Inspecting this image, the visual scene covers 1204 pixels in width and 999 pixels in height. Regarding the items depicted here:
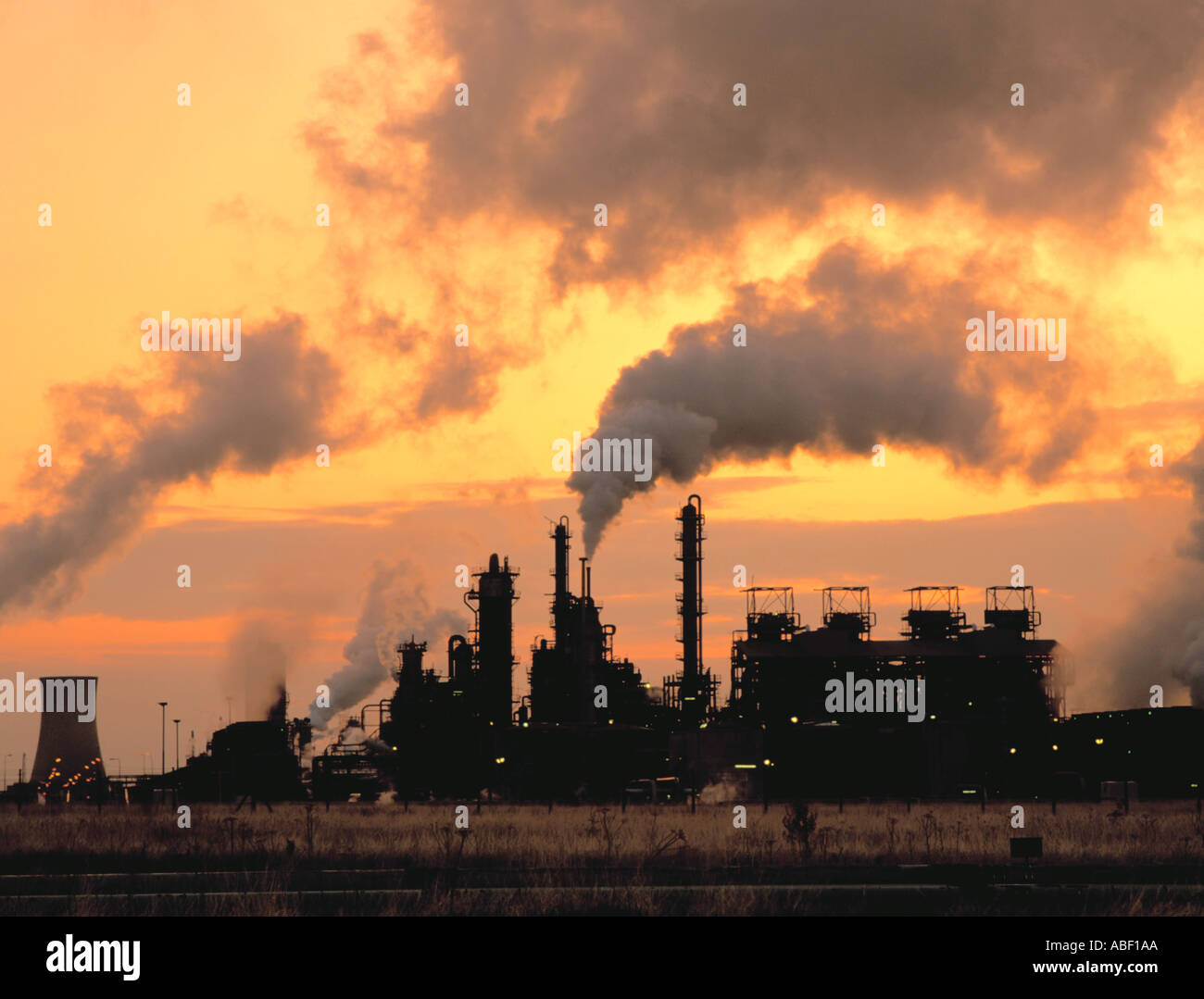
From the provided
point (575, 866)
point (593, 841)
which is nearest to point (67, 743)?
point (593, 841)

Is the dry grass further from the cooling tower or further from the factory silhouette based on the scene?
the cooling tower

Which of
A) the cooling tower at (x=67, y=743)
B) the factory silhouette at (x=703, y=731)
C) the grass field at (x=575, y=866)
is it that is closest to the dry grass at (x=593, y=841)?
the grass field at (x=575, y=866)

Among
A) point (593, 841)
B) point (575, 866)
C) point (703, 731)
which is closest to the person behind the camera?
point (575, 866)

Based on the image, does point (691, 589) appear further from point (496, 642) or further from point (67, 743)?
point (67, 743)

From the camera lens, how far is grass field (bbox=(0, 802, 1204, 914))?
49.3 feet

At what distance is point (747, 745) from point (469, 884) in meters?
45.7

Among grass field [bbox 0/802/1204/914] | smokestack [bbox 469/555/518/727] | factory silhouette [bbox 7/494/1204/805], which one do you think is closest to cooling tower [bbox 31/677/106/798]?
factory silhouette [bbox 7/494/1204/805]

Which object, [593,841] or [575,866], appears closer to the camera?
[575,866]

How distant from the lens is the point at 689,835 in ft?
87.1

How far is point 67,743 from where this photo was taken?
234 ft

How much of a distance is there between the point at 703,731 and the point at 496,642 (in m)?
9.89
